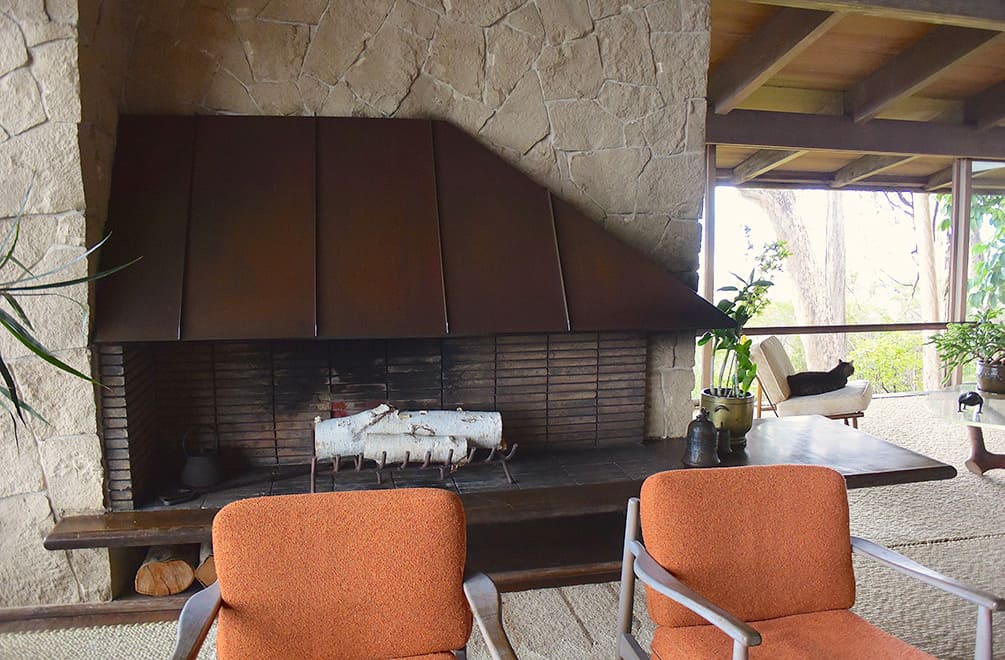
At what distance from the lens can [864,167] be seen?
5.46 meters

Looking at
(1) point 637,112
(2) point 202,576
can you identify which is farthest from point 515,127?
(2) point 202,576

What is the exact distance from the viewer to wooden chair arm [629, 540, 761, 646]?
130 cm

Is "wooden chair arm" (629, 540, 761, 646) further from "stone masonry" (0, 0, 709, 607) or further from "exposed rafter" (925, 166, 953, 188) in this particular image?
"exposed rafter" (925, 166, 953, 188)

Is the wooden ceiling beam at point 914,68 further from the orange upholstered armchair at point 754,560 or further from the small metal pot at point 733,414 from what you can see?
the orange upholstered armchair at point 754,560

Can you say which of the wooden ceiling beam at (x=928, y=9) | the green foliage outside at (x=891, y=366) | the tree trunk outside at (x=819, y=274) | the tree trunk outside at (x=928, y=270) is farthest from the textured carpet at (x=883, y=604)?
the green foliage outside at (x=891, y=366)

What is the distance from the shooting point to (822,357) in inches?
340

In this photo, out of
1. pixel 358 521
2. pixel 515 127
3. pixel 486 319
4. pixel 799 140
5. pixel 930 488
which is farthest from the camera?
pixel 799 140

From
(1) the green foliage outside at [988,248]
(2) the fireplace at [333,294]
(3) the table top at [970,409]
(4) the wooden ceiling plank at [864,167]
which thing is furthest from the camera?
(1) the green foliage outside at [988,248]

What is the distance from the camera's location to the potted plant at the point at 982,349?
12.4 ft

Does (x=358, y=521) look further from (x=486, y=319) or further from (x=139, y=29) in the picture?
(x=139, y=29)

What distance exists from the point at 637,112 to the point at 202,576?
243 centimetres

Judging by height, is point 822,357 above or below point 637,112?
below

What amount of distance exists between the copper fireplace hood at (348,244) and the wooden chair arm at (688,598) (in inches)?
39.7

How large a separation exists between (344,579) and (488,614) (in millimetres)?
336
